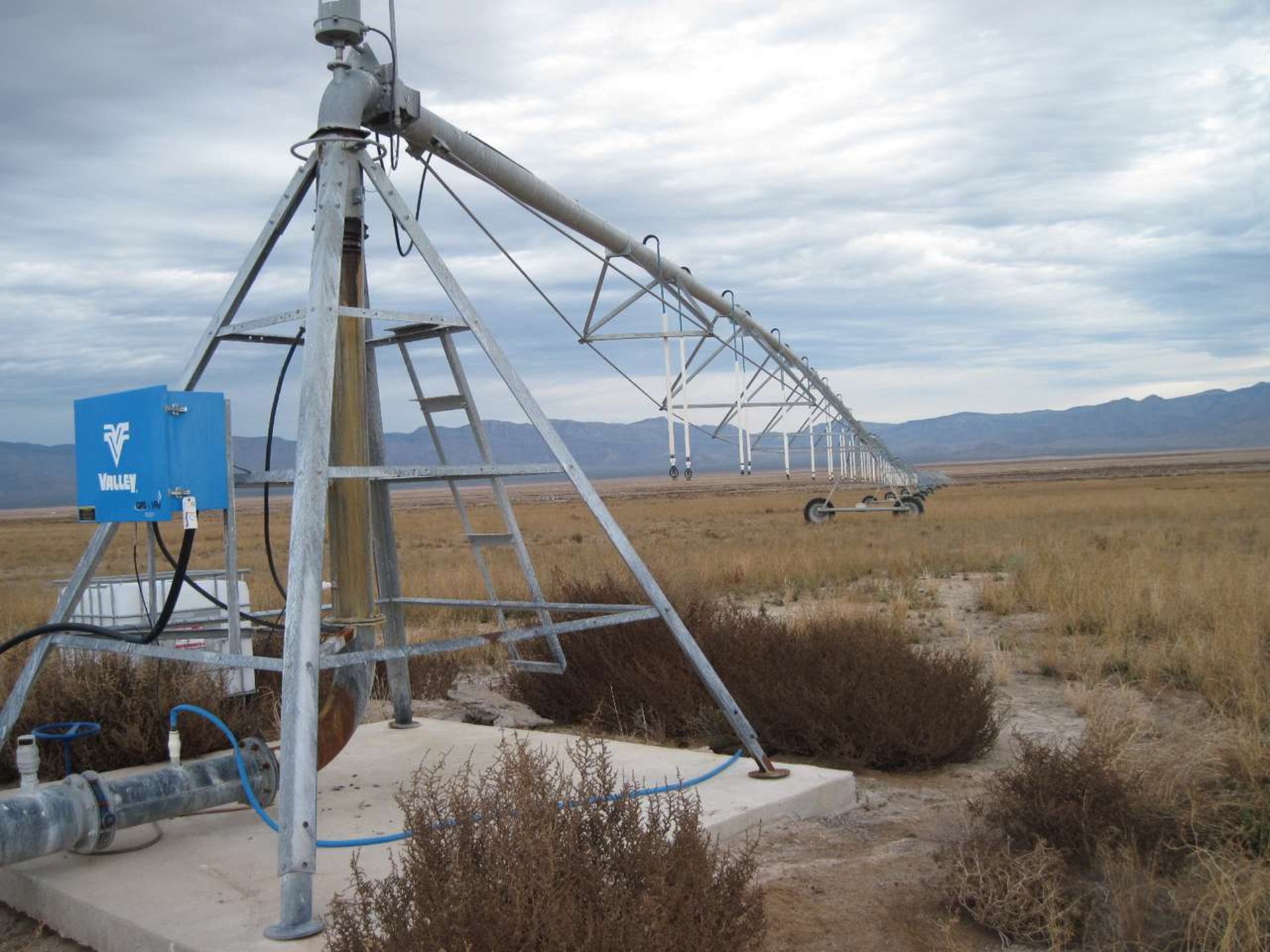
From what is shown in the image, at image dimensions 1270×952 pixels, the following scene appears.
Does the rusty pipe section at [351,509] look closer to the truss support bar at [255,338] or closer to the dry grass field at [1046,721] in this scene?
the truss support bar at [255,338]

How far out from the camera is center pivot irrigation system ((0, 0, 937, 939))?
4.93m

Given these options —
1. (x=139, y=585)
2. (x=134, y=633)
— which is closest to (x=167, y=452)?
(x=134, y=633)

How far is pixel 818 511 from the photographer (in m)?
37.1

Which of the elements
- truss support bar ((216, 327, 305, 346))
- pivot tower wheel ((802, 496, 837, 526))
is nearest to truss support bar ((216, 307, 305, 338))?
truss support bar ((216, 327, 305, 346))

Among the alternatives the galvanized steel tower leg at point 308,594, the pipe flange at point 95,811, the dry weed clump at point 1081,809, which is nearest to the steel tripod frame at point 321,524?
the galvanized steel tower leg at point 308,594

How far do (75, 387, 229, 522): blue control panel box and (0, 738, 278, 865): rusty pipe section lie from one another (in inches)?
48.4

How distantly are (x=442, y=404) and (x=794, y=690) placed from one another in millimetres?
3128

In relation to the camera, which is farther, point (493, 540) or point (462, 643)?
point (493, 540)

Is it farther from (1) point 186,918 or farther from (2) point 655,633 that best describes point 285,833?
(2) point 655,633

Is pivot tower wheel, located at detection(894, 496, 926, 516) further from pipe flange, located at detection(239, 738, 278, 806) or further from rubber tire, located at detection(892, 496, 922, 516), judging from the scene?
pipe flange, located at detection(239, 738, 278, 806)

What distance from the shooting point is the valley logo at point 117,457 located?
225 inches

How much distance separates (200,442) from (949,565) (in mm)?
17180

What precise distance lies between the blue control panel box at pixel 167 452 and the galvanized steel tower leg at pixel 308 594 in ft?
2.11

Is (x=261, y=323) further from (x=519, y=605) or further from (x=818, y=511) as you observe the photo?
(x=818, y=511)
